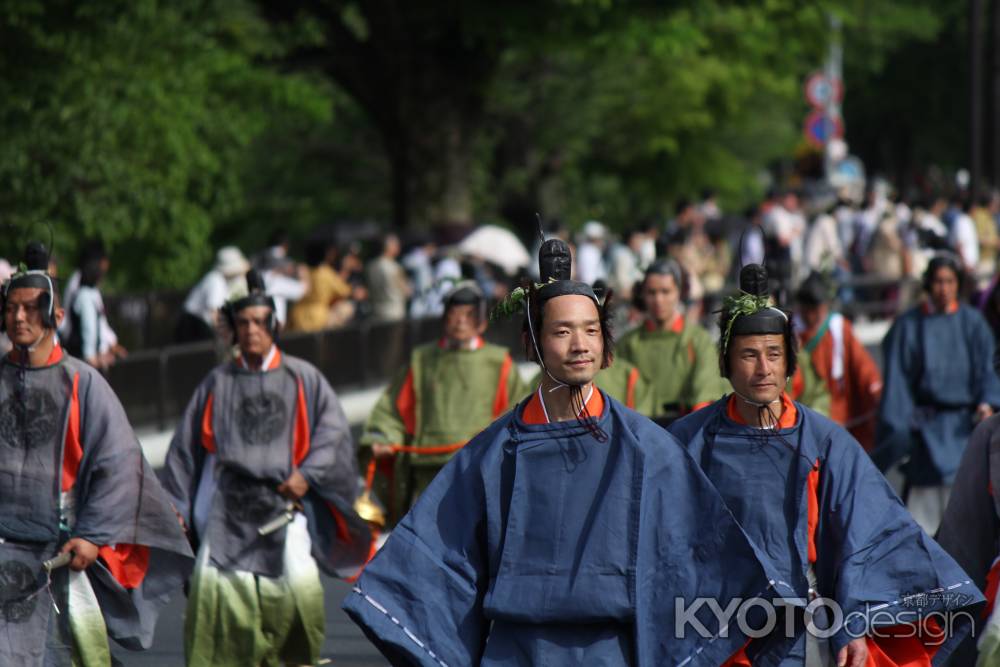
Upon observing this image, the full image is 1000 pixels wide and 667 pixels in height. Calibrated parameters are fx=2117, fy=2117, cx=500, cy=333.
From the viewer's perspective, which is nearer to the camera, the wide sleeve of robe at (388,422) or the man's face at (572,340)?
the man's face at (572,340)

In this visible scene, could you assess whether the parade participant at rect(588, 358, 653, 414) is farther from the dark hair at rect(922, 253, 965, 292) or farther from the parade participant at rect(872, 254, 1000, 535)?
the dark hair at rect(922, 253, 965, 292)

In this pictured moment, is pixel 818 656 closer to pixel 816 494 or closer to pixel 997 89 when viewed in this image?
pixel 816 494

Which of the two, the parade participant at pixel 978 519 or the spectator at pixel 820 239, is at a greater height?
the spectator at pixel 820 239

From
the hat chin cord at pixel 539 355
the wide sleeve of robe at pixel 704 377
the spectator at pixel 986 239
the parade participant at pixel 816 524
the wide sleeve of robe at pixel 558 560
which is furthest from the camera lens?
the spectator at pixel 986 239

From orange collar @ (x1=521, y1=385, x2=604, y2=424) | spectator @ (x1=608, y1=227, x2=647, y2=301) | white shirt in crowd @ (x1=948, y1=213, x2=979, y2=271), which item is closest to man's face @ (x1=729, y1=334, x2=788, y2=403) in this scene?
orange collar @ (x1=521, y1=385, x2=604, y2=424)

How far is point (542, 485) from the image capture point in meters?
5.77

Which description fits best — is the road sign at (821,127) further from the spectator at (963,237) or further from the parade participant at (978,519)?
the parade participant at (978,519)

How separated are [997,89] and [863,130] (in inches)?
1371

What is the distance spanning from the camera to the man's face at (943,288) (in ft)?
37.0

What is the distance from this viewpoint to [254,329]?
923 cm

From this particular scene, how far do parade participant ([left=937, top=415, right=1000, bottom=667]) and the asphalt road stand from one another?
10.2ft

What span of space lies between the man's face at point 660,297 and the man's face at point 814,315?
34.8 inches

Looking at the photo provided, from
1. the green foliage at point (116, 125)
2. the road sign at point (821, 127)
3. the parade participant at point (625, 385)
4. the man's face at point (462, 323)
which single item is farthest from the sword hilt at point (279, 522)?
the road sign at point (821, 127)

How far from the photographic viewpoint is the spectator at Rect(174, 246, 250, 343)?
15633 millimetres
